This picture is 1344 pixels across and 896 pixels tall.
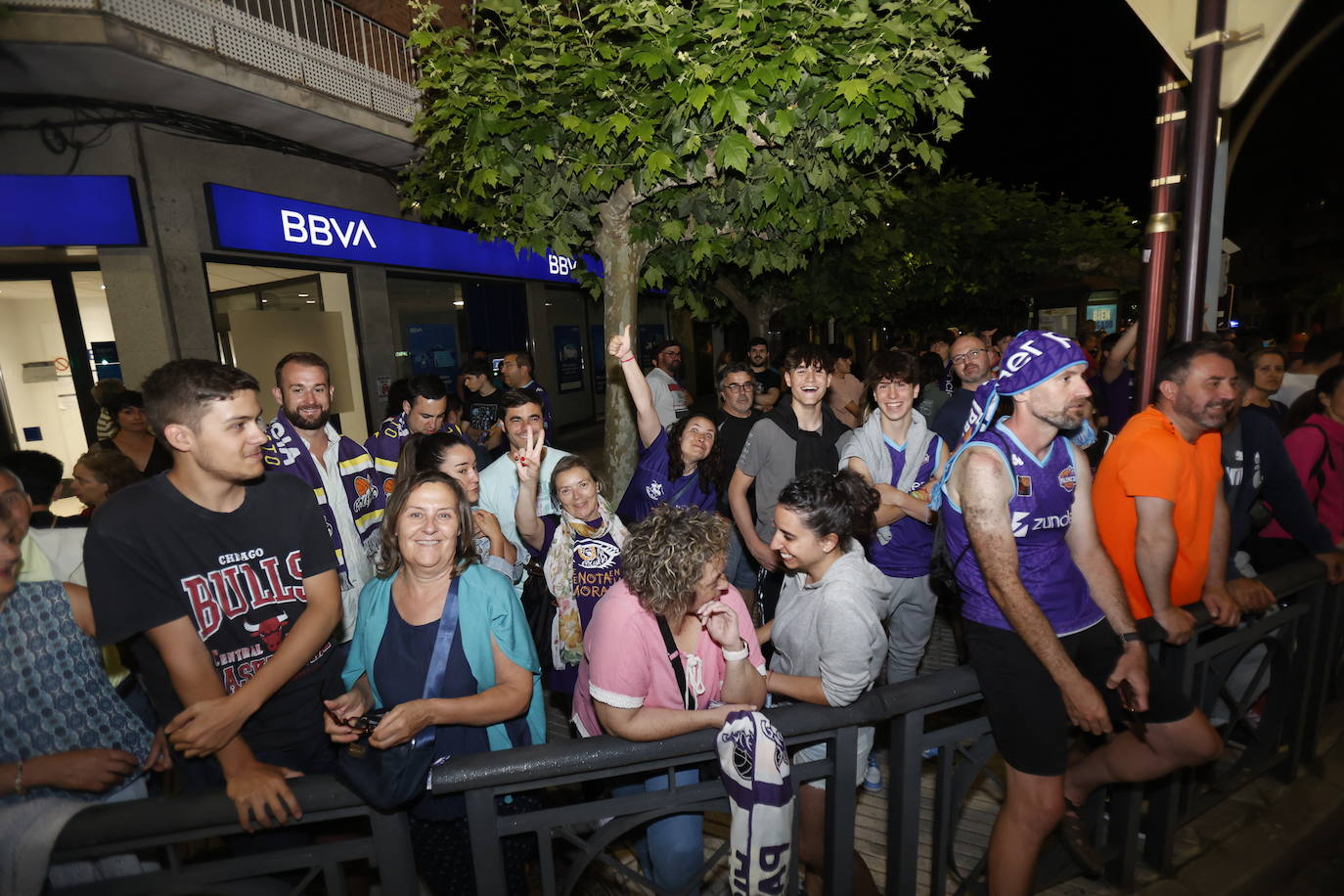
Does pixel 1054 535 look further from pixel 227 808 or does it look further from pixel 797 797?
pixel 227 808

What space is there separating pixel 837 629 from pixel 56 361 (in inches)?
320

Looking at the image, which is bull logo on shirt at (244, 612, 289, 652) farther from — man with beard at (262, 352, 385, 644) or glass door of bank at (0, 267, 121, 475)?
glass door of bank at (0, 267, 121, 475)

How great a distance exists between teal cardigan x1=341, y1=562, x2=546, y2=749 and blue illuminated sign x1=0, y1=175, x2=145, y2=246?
569 centimetres

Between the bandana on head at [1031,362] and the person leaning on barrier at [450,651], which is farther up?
the bandana on head at [1031,362]

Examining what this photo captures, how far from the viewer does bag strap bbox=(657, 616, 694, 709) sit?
2.33 m

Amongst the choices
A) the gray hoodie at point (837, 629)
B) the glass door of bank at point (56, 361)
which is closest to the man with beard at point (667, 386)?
the gray hoodie at point (837, 629)

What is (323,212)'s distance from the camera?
7766mm

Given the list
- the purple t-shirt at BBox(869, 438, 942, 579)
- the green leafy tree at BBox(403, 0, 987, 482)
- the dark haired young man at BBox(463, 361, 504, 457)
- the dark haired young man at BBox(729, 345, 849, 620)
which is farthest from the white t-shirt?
the purple t-shirt at BBox(869, 438, 942, 579)

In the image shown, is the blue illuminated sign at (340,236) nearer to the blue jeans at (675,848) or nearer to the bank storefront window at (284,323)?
the bank storefront window at (284,323)

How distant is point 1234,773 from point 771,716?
9.46 feet

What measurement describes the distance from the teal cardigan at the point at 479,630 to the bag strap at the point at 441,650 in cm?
3

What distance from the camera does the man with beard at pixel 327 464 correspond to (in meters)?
3.43

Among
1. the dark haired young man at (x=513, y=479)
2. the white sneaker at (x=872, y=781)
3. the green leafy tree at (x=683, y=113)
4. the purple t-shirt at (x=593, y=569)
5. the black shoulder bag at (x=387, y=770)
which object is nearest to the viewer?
the black shoulder bag at (x=387, y=770)

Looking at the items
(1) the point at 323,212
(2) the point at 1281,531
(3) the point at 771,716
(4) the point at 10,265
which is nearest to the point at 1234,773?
(2) the point at 1281,531
